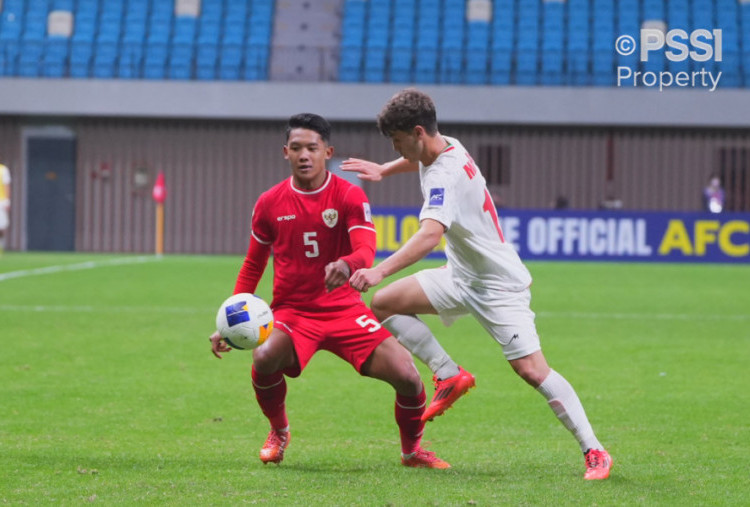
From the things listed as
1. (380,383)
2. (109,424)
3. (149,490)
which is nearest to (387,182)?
(380,383)

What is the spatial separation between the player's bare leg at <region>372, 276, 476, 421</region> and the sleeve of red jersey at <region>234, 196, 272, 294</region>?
0.64 m

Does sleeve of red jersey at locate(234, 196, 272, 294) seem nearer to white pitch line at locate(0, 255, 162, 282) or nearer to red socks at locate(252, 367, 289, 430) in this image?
red socks at locate(252, 367, 289, 430)

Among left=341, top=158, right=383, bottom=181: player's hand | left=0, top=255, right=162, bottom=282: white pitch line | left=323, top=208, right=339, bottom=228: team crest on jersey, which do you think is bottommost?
left=0, top=255, right=162, bottom=282: white pitch line

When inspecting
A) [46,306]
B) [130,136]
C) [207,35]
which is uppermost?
[207,35]

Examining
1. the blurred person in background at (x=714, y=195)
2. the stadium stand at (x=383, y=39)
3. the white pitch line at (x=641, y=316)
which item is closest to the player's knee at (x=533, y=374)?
the white pitch line at (x=641, y=316)

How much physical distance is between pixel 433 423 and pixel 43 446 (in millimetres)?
2356

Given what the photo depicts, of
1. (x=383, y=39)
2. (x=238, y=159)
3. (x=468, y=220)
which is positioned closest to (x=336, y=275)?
(x=468, y=220)

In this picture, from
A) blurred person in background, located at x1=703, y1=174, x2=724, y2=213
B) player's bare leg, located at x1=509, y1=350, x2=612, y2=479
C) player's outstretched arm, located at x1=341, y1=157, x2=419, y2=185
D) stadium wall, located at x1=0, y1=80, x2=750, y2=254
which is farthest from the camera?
stadium wall, located at x1=0, y1=80, x2=750, y2=254

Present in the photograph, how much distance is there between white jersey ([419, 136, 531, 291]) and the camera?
16.5ft

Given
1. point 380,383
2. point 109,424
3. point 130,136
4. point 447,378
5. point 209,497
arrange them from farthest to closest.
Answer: point 130,136
point 380,383
point 109,424
point 447,378
point 209,497

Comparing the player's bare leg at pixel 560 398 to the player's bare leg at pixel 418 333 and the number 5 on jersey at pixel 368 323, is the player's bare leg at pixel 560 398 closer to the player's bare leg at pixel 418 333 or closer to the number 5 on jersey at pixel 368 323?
the player's bare leg at pixel 418 333

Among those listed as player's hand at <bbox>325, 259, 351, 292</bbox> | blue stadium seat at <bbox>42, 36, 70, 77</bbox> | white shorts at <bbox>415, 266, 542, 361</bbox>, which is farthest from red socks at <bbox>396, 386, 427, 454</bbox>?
blue stadium seat at <bbox>42, 36, 70, 77</bbox>

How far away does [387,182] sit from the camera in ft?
92.4

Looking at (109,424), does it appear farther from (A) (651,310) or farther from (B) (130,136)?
(B) (130,136)
